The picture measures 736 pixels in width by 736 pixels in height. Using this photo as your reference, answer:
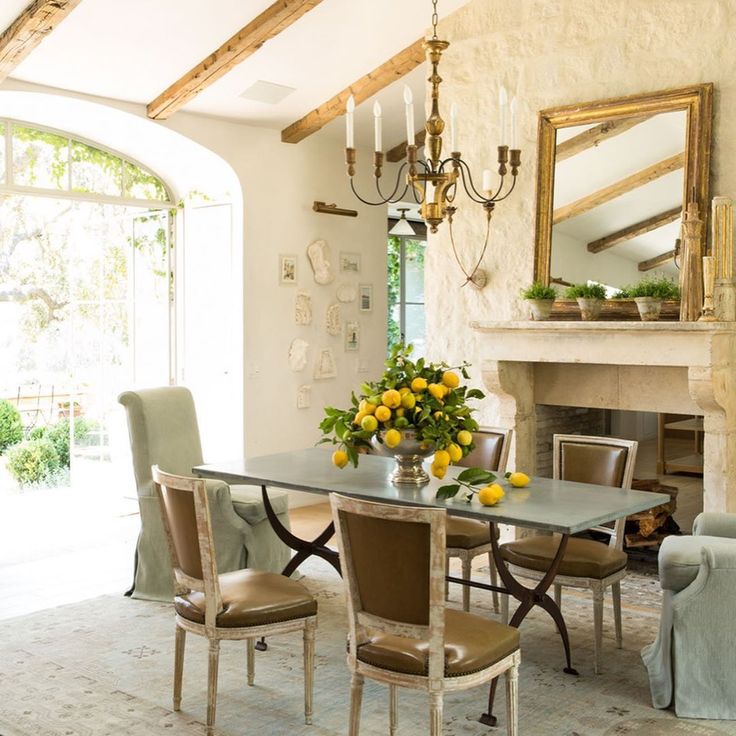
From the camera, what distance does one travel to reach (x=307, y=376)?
7391 millimetres

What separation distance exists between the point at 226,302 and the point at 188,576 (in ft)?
12.6

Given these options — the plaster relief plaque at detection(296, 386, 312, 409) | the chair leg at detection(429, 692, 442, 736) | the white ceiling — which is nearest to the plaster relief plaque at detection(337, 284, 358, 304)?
the plaster relief plaque at detection(296, 386, 312, 409)

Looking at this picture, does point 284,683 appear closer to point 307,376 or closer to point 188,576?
point 188,576

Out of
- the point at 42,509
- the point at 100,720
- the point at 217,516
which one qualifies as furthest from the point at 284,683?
the point at 42,509

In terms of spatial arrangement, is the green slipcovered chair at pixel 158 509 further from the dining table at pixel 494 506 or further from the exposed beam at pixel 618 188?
the exposed beam at pixel 618 188

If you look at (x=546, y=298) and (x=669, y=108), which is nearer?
(x=669, y=108)

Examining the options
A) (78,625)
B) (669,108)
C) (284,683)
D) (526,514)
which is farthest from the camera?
(669,108)

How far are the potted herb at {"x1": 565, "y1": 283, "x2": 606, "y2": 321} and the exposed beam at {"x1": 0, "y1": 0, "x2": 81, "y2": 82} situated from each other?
9.85ft

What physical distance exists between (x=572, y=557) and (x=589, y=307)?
1.85 metres

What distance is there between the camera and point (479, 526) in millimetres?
4582

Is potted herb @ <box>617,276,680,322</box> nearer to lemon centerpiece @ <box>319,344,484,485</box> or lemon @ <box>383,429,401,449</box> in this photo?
lemon centerpiece @ <box>319,344,484,485</box>

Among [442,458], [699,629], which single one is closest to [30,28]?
[442,458]

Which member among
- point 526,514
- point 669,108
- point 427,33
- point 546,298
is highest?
point 427,33

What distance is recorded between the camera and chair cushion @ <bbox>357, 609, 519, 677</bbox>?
2.81 m
